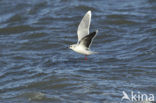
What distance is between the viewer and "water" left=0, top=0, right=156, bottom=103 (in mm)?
8680

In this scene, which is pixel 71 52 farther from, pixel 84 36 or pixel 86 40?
pixel 86 40

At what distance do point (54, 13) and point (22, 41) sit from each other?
3.18 metres

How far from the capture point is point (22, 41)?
12.9 m

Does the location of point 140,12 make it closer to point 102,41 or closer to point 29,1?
point 102,41

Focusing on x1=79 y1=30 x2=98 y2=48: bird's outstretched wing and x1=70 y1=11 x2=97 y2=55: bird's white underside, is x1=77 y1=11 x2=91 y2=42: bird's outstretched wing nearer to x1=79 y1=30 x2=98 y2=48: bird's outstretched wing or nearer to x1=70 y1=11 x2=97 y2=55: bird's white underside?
x1=70 y1=11 x2=97 y2=55: bird's white underside

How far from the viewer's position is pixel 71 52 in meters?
11.8

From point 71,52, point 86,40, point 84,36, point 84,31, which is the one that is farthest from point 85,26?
point 71,52

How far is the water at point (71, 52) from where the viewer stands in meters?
8.68

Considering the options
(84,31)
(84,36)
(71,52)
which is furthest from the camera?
(71,52)

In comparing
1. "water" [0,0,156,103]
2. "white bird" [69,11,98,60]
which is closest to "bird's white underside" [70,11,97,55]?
"white bird" [69,11,98,60]

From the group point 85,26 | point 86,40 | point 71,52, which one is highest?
point 85,26

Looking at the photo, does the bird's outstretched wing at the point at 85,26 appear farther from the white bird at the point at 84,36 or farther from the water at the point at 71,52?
the water at the point at 71,52

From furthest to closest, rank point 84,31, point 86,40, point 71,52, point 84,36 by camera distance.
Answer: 1. point 71,52
2. point 84,31
3. point 84,36
4. point 86,40

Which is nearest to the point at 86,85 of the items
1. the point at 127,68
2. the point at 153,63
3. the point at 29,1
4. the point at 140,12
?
the point at 127,68
